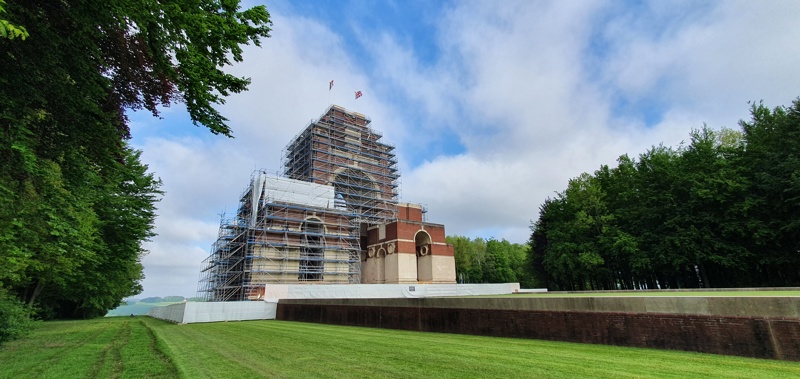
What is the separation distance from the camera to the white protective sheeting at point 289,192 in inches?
1401

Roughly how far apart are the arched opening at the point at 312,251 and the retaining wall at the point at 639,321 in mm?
24747

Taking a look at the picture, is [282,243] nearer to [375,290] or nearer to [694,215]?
[375,290]

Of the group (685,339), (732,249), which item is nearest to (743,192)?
(732,249)

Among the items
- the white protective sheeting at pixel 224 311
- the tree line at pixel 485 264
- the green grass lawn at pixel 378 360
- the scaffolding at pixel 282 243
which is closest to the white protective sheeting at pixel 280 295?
the white protective sheeting at pixel 224 311

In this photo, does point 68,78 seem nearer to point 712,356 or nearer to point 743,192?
point 712,356

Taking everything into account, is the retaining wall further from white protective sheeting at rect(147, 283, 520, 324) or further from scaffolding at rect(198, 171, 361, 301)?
scaffolding at rect(198, 171, 361, 301)

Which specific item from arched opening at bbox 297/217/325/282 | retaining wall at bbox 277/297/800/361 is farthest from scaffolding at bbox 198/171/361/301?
retaining wall at bbox 277/297/800/361

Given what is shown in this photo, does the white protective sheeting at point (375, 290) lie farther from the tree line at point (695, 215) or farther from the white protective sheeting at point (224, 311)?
the tree line at point (695, 215)

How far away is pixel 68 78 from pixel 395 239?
32635mm

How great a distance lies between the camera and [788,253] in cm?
2333

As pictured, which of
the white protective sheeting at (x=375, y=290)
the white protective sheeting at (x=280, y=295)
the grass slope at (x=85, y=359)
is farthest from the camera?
the white protective sheeting at (x=375, y=290)

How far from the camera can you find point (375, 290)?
29.0 meters

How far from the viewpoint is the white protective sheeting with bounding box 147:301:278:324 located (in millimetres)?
19219

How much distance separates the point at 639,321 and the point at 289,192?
33567mm
